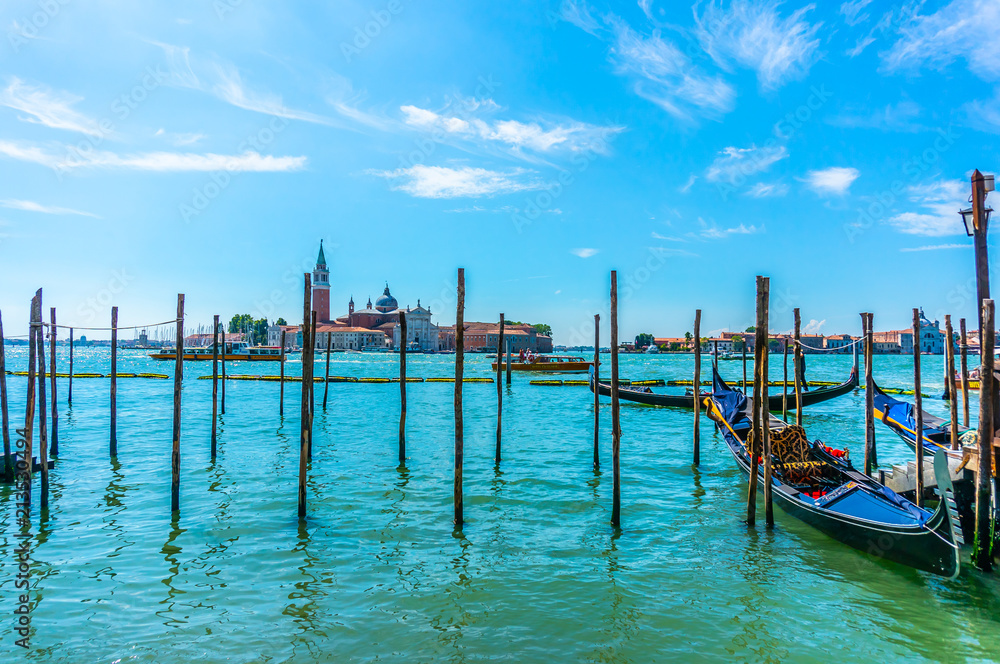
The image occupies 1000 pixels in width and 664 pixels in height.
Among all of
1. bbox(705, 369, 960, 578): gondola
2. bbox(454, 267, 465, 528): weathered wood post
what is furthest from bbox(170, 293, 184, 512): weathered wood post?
bbox(705, 369, 960, 578): gondola

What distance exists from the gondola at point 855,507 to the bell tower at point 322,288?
342ft

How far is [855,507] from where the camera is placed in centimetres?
667

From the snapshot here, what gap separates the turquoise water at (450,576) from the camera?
468 centimetres

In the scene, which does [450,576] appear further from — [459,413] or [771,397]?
[771,397]

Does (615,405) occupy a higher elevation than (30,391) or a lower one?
lower

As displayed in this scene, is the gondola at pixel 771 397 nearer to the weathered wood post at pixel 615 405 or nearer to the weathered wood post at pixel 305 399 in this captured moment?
the weathered wood post at pixel 615 405

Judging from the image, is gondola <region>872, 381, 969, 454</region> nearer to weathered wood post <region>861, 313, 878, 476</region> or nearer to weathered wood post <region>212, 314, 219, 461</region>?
weathered wood post <region>861, 313, 878, 476</region>

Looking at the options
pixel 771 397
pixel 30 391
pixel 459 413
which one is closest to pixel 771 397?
pixel 771 397

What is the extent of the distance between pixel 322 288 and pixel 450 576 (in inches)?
4225

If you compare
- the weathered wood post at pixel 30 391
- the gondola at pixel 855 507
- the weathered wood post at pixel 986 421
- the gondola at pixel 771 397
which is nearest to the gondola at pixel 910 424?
the gondola at pixel 855 507

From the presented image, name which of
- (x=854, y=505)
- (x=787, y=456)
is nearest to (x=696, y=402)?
(x=787, y=456)

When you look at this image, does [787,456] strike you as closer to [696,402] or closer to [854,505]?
[854,505]

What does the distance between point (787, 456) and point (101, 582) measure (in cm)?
816

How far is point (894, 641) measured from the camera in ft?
15.5
